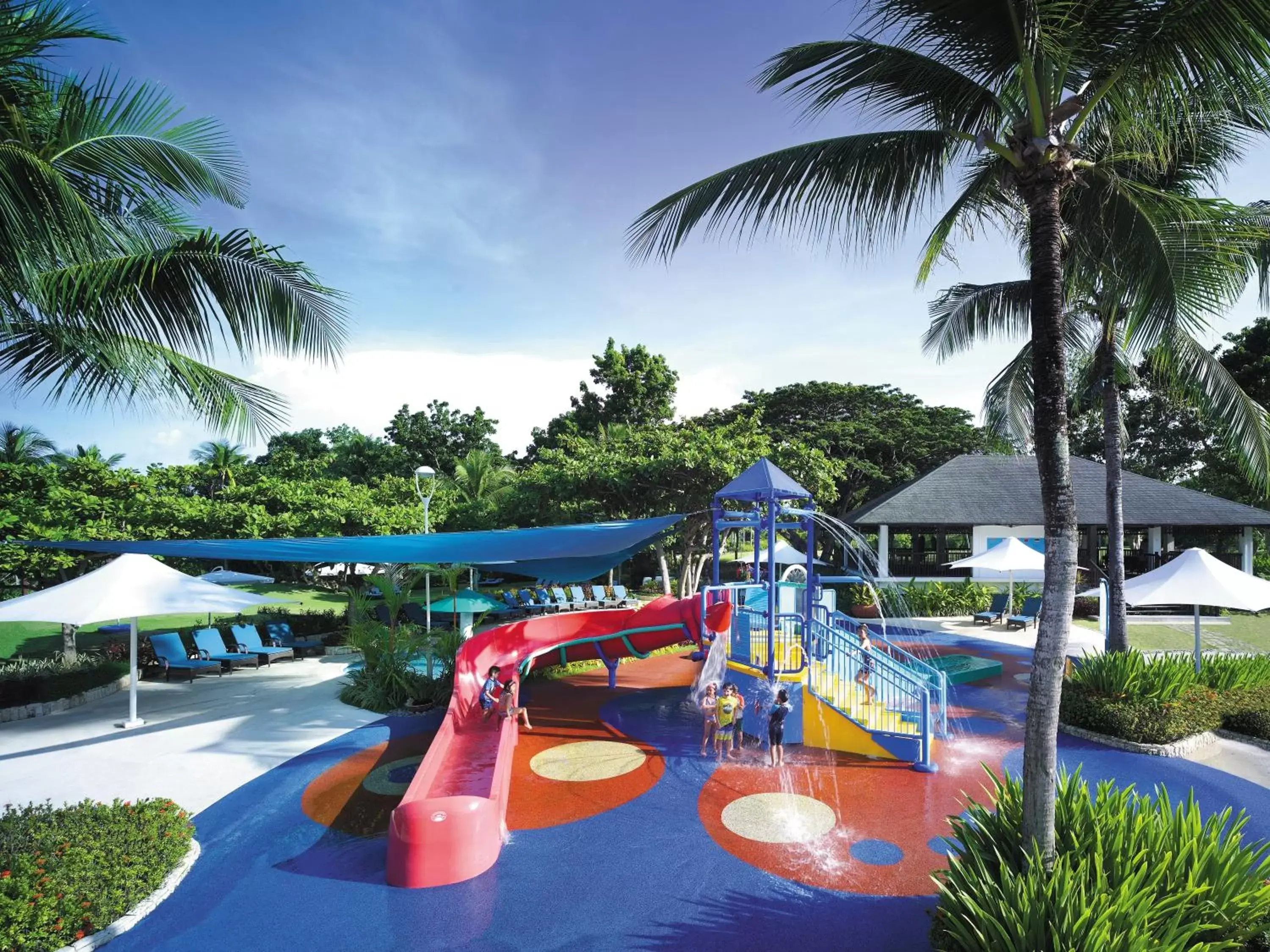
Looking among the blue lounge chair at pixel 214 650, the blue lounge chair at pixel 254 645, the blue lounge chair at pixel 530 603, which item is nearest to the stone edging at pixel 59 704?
the blue lounge chair at pixel 214 650

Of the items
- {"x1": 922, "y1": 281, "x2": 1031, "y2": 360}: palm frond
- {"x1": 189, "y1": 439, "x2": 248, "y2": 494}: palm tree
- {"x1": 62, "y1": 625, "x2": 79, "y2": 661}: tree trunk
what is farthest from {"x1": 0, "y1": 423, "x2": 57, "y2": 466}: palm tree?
{"x1": 922, "y1": 281, "x2": 1031, "y2": 360}: palm frond

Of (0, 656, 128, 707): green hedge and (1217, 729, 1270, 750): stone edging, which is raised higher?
(0, 656, 128, 707): green hedge

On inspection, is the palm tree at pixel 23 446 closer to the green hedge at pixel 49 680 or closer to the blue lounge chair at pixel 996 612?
the green hedge at pixel 49 680

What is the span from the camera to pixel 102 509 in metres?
15.7

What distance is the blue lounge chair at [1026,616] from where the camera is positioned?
1834 cm

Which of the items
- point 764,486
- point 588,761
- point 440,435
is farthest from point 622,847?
point 440,435

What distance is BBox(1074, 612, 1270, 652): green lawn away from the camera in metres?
16.6

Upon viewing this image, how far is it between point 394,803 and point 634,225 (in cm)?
686

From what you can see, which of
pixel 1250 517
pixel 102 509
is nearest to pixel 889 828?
pixel 102 509

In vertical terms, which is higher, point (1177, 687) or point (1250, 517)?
point (1250, 517)

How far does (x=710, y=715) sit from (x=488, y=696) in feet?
10.6

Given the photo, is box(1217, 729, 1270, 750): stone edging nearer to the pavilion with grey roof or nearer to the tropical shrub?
the tropical shrub

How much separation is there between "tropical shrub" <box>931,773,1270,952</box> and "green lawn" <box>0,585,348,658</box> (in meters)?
14.9

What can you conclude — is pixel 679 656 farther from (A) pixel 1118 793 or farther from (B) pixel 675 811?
(A) pixel 1118 793
